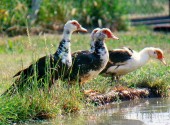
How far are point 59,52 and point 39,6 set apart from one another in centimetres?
1197

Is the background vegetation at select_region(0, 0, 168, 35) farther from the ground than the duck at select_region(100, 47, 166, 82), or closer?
farther from the ground

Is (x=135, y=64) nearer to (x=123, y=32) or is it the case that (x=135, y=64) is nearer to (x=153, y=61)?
(x=153, y=61)

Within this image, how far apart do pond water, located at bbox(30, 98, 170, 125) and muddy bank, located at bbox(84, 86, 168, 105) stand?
0.13 metres

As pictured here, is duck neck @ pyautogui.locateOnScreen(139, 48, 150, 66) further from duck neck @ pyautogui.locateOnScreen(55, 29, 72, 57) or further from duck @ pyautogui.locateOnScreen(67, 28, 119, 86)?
duck neck @ pyautogui.locateOnScreen(55, 29, 72, 57)

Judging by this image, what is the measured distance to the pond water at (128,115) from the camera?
10820 millimetres

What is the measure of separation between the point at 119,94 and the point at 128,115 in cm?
120

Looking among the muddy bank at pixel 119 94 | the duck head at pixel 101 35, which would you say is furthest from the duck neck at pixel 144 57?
the duck head at pixel 101 35

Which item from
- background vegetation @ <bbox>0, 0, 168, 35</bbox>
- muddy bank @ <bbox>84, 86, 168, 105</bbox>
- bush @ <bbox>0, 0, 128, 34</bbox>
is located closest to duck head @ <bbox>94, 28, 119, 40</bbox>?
muddy bank @ <bbox>84, 86, 168, 105</bbox>

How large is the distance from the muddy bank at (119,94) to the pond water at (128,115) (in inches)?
5.3

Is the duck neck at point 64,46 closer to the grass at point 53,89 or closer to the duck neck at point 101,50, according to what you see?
the grass at point 53,89

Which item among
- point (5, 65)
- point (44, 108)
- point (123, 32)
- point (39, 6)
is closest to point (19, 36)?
point (39, 6)

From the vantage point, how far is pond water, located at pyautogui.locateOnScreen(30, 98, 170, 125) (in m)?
10.8

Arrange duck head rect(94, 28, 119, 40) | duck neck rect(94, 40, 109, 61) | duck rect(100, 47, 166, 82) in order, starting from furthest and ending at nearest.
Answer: duck rect(100, 47, 166, 82) < duck head rect(94, 28, 119, 40) < duck neck rect(94, 40, 109, 61)

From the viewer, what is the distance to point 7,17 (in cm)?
2194
